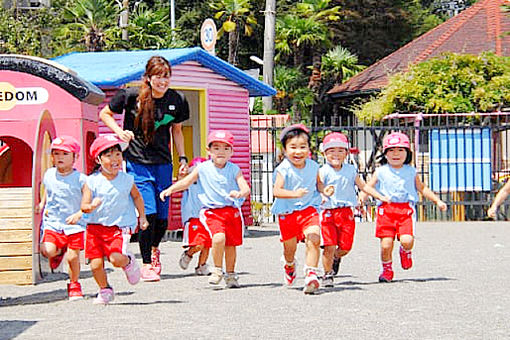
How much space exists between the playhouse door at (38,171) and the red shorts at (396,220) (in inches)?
115

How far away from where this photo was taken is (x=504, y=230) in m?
16.6

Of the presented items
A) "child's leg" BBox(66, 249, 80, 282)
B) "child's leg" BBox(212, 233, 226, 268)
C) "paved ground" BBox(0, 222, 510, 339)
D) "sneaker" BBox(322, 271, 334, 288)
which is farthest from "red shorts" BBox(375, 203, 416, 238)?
"child's leg" BBox(66, 249, 80, 282)

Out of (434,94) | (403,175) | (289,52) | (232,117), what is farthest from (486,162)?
(289,52)

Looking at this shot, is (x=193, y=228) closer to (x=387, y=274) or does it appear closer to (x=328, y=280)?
(x=328, y=280)

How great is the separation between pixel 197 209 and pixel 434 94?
507 inches

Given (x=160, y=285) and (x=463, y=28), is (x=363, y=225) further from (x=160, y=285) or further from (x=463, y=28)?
(x=463, y=28)

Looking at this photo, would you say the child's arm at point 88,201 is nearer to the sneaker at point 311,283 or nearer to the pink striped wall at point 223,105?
the sneaker at point 311,283

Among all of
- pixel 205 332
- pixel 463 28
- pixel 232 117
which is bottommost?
pixel 205 332

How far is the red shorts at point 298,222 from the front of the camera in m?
8.80

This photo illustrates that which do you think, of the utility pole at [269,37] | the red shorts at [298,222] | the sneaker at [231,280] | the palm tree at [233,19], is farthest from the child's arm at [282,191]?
the palm tree at [233,19]

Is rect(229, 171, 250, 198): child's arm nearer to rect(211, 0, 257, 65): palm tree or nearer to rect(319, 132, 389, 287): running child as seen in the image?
rect(319, 132, 389, 287): running child

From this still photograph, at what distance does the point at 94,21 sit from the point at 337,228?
1118 inches

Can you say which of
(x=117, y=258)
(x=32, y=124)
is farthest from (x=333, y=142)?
(x=32, y=124)

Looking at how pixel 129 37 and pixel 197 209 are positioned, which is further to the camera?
pixel 129 37
